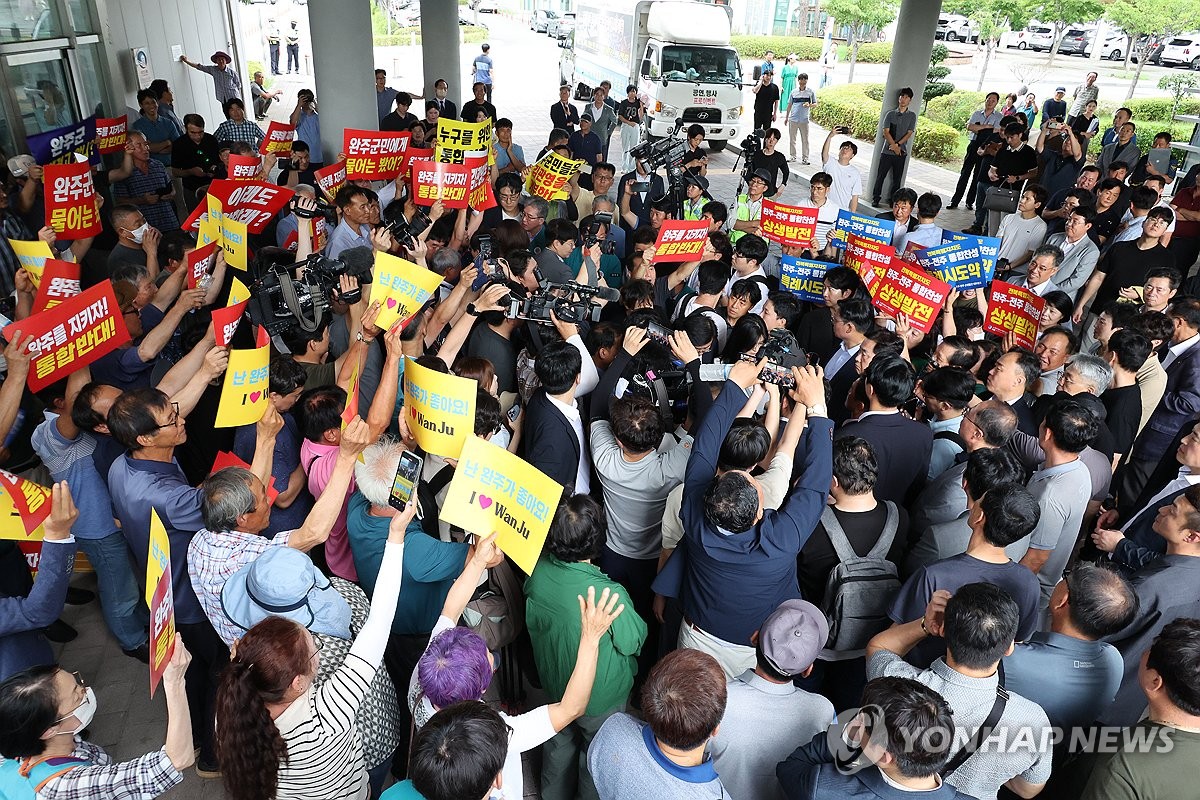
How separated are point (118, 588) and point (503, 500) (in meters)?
2.39

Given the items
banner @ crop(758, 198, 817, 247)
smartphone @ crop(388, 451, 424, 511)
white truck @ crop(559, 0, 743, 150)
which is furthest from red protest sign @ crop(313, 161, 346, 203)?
white truck @ crop(559, 0, 743, 150)

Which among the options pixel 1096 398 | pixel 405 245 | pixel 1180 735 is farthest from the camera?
pixel 405 245

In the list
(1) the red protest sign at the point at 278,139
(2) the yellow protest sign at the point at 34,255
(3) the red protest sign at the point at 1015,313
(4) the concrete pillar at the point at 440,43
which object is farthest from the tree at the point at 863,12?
(2) the yellow protest sign at the point at 34,255

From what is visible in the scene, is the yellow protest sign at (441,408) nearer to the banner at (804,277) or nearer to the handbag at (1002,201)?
the banner at (804,277)

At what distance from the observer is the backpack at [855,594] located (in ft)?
10.8

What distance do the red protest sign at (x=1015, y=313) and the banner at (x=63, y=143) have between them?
299 inches

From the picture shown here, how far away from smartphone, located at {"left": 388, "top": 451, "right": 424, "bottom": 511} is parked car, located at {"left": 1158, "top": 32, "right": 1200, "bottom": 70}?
36068 millimetres

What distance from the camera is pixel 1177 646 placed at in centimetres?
233

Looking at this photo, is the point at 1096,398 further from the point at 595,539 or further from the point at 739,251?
the point at 595,539

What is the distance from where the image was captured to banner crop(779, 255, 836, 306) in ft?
20.0

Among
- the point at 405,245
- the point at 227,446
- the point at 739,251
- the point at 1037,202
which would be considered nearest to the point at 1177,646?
the point at 739,251

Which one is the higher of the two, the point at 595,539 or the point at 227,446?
the point at 595,539

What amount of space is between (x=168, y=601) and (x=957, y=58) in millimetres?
40850

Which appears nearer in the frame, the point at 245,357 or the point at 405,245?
the point at 245,357
